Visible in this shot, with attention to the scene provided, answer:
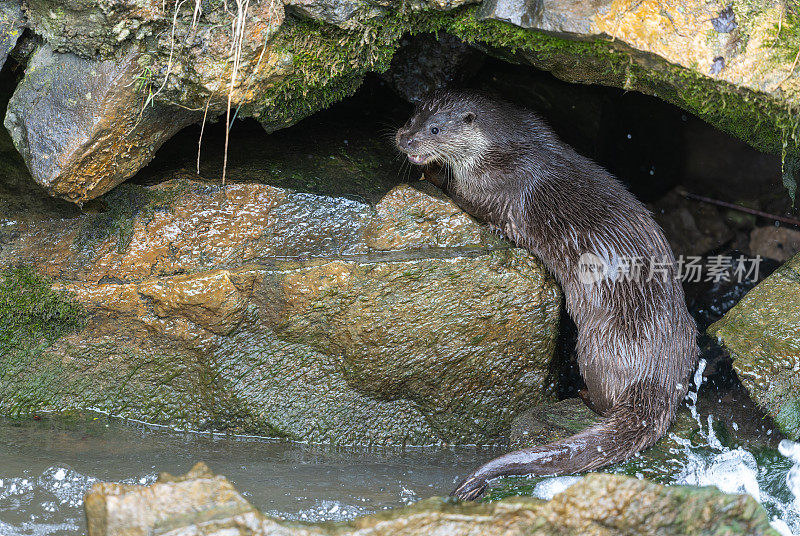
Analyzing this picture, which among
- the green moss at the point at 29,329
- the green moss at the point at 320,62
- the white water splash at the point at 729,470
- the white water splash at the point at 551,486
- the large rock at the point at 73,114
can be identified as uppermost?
the green moss at the point at 320,62

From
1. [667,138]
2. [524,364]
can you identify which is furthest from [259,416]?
[667,138]

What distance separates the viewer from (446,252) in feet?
10.4

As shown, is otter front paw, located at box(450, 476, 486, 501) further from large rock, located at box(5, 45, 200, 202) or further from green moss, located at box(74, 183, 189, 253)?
large rock, located at box(5, 45, 200, 202)

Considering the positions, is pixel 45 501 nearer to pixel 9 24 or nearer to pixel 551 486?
pixel 9 24

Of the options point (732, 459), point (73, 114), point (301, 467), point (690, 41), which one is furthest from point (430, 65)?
point (732, 459)

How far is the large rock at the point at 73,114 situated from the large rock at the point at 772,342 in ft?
8.06

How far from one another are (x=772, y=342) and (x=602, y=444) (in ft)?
2.70

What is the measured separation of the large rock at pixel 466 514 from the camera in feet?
5.77

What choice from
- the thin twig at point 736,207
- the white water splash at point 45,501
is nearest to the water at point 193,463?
the white water splash at point 45,501

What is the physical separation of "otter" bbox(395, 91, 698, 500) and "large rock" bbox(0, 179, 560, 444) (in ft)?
0.66

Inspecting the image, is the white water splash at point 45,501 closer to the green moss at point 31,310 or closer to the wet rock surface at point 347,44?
the green moss at point 31,310

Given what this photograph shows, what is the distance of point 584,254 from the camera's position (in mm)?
3293

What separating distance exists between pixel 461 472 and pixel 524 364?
55cm

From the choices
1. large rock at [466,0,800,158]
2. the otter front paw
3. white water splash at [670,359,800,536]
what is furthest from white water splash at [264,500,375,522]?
large rock at [466,0,800,158]
